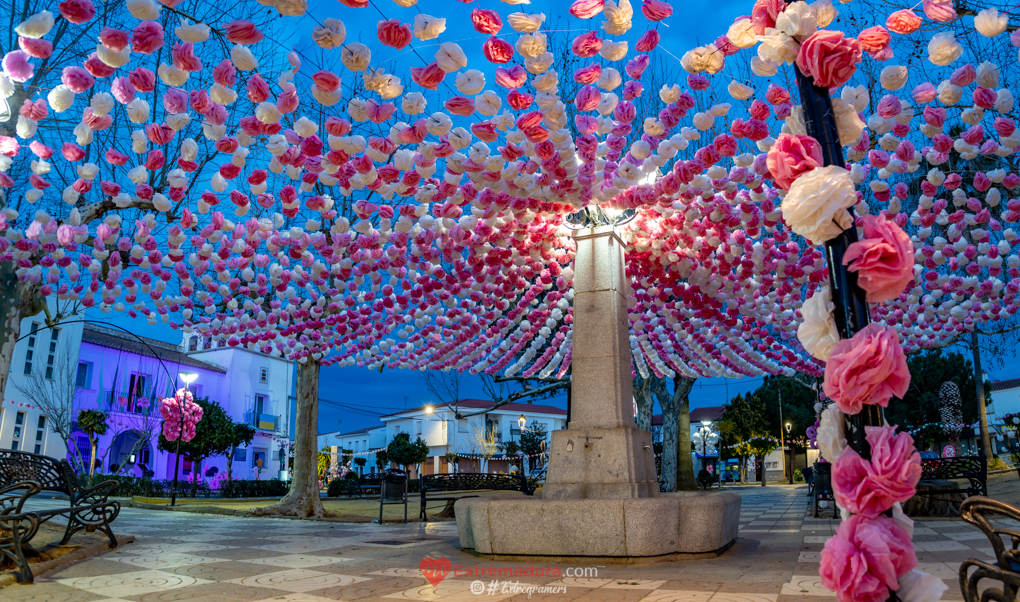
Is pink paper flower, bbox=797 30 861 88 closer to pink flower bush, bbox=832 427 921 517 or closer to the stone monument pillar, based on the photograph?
pink flower bush, bbox=832 427 921 517

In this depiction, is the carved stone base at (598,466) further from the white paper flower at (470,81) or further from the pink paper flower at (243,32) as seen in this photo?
the pink paper flower at (243,32)

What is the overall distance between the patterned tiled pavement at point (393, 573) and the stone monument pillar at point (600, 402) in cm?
114

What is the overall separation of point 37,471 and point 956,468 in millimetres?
11818

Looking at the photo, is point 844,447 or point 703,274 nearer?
point 844,447

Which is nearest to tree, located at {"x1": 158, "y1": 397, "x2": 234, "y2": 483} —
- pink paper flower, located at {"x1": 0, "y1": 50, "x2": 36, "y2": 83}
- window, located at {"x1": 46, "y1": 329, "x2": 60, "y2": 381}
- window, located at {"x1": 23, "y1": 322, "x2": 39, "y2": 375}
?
window, located at {"x1": 46, "y1": 329, "x2": 60, "y2": 381}

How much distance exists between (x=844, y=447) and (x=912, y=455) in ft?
0.58

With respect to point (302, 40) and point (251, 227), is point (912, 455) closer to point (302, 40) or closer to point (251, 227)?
point (251, 227)

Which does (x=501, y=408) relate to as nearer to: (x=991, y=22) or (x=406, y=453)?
(x=406, y=453)

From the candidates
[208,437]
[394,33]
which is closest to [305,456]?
[394,33]

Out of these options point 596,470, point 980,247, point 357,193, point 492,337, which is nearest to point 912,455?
point 596,470

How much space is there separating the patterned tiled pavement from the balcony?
34.0 metres

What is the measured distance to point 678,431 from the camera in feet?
70.6

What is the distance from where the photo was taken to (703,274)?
9844 millimetres

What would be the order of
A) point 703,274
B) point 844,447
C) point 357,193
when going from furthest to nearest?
1. point 357,193
2. point 703,274
3. point 844,447
